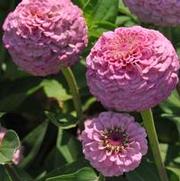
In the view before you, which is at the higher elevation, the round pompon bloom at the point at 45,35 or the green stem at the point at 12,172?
the round pompon bloom at the point at 45,35

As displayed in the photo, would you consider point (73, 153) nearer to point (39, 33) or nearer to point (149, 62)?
point (39, 33)

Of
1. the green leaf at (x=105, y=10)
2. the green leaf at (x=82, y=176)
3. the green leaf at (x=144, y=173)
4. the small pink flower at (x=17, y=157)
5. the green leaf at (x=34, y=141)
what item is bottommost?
the green leaf at (x=34, y=141)

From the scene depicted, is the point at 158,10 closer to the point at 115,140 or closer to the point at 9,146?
the point at 115,140

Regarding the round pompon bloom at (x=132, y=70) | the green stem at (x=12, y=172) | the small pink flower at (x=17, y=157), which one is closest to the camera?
the round pompon bloom at (x=132, y=70)

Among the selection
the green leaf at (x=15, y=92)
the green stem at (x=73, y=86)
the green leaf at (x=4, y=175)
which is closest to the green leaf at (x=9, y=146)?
the green leaf at (x=4, y=175)

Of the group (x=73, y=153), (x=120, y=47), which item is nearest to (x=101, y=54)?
(x=120, y=47)

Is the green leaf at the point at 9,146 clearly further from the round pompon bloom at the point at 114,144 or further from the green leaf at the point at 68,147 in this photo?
the green leaf at the point at 68,147

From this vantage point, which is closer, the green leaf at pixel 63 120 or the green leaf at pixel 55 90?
the green leaf at pixel 63 120

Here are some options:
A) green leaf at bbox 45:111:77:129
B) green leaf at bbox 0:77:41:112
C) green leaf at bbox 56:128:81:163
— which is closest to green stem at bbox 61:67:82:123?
green leaf at bbox 45:111:77:129

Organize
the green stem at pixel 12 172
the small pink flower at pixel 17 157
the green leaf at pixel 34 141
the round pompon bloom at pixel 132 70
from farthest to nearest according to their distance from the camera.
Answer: the green leaf at pixel 34 141
the small pink flower at pixel 17 157
the green stem at pixel 12 172
the round pompon bloom at pixel 132 70
